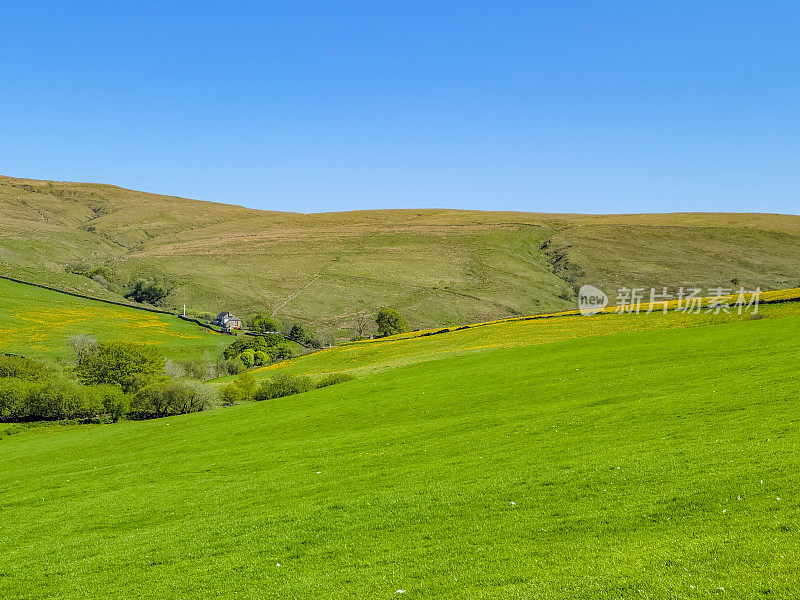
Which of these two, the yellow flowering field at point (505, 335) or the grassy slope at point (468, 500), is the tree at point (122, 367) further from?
the grassy slope at point (468, 500)

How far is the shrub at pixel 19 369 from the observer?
67.6 m

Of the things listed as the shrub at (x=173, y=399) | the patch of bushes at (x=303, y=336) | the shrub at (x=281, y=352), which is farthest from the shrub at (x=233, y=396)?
the patch of bushes at (x=303, y=336)

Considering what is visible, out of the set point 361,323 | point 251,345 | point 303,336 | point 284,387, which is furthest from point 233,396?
point 361,323

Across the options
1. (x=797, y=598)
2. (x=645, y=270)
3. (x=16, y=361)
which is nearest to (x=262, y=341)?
(x=16, y=361)

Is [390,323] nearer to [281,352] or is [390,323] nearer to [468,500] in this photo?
[281,352]

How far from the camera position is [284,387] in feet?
190

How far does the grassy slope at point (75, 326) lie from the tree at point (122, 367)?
30954mm

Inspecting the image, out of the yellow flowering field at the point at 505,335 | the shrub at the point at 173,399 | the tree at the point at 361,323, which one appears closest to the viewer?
the yellow flowering field at the point at 505,335

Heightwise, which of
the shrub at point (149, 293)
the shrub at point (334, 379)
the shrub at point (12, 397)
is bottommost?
the shrub at point (12, 397)

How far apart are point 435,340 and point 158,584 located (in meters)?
62.5

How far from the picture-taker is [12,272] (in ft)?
484

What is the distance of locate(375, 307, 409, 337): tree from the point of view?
393 feet

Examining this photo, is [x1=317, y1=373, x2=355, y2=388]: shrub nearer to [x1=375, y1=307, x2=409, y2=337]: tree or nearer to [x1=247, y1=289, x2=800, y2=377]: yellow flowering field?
[x1=247, y1=289, x2=800, y2=377]: yellow flowering field

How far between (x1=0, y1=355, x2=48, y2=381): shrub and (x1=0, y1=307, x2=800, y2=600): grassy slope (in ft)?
120
